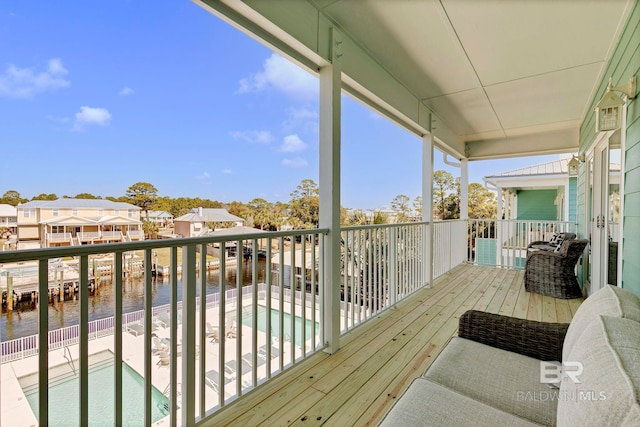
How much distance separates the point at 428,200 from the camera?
424cm

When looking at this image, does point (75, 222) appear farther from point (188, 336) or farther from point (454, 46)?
point (454, 46)

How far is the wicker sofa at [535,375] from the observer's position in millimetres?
583

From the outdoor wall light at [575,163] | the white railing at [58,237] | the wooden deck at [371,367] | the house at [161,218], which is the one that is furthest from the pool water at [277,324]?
the outdoor wall light at [575,163]

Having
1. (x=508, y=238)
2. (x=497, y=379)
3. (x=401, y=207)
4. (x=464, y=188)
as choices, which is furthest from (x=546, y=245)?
(x=497, y=379)

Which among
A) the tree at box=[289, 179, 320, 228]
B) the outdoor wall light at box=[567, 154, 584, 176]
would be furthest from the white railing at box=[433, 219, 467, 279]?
the tree at box=[289, 179, 320, 228]

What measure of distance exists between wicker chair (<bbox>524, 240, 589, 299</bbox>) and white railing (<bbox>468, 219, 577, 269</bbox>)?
1657 mm

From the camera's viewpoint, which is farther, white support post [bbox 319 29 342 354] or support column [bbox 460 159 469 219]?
support column [bbox 460 159 469 219]

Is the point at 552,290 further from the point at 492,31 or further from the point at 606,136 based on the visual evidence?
the point at 492,31

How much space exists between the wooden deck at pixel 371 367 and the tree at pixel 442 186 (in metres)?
2.31

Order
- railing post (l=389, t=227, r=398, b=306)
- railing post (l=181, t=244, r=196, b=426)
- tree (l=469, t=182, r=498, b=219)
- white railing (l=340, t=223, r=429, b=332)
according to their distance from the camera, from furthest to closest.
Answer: tree (l=469, t=182, r=498, b=219), railing post (l=389, t=227, r=398, b=306), white railing (l=340, t=223, r=429, b=332), railing post (l=181, t=244, r=196, b=426)

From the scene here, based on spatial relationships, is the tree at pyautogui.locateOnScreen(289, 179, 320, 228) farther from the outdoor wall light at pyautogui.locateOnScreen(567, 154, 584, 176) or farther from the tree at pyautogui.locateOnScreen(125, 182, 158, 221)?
the outdoor wall light at pyautogui.locateOnScreen(567, 154, 584, 176)

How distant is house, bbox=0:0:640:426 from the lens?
1.63 meters

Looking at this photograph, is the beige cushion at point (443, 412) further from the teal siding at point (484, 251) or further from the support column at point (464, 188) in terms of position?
the teal siding at point (484, 251)

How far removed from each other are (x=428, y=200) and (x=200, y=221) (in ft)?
11.3
